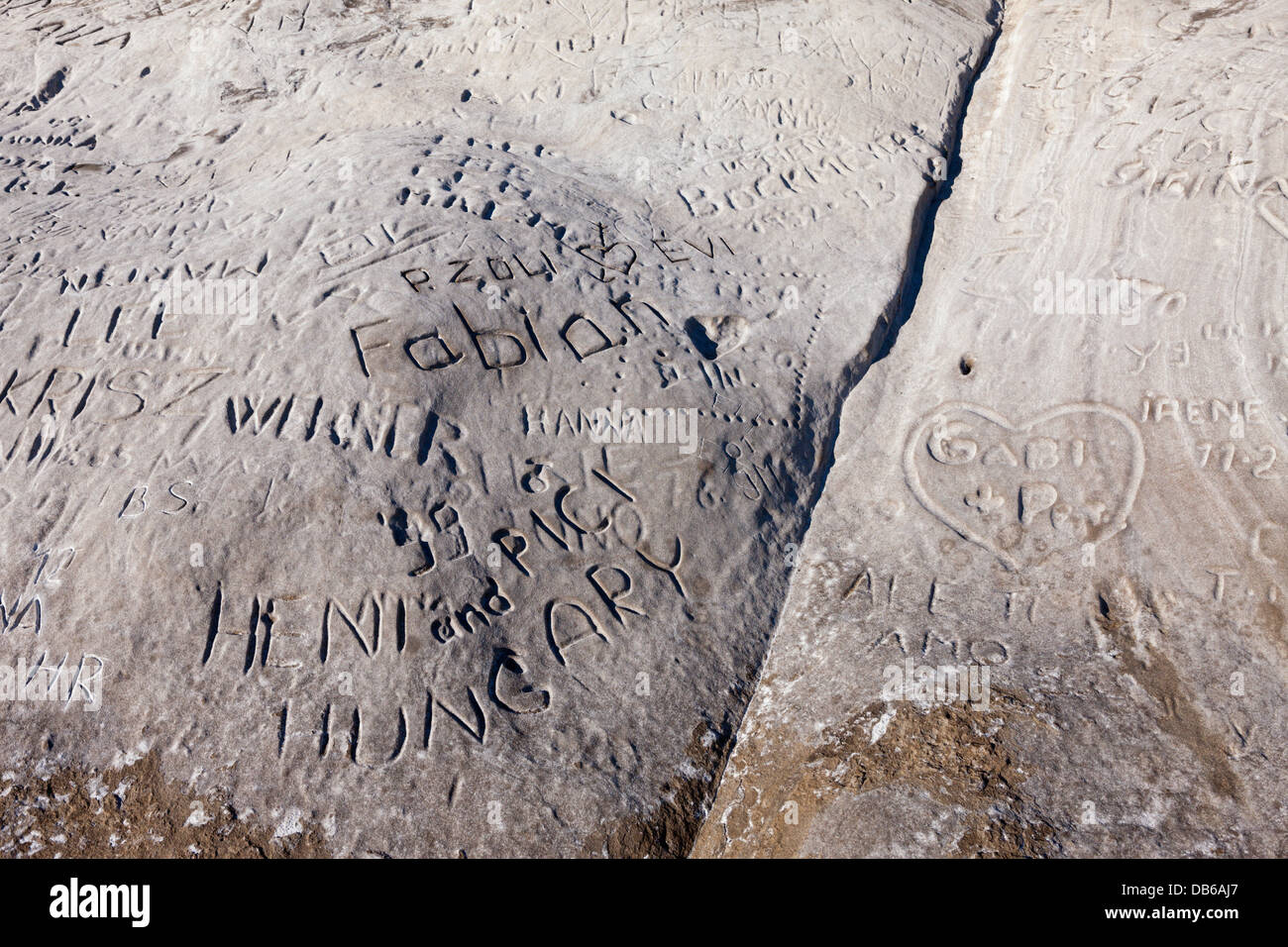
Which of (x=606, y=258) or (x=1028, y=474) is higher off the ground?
(x=606, y=258)

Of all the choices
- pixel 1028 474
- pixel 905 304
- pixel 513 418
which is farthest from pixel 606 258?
pixel 1028 474

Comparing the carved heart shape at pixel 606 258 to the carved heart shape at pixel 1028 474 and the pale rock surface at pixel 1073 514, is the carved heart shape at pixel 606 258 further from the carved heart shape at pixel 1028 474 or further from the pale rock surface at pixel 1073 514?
the carved heart shape at pixel 1028 474

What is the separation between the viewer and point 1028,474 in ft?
13.6

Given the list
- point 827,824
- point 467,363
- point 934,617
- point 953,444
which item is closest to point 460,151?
point 467,363

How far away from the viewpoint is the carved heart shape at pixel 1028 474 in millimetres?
3926

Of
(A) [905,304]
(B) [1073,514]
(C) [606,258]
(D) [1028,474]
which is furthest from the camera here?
(A) [905,304]

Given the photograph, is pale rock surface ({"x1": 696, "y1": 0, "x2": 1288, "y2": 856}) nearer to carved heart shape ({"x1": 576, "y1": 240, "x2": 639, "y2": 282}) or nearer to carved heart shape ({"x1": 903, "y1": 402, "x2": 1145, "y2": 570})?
carved heart shape ({"x1": 903, "y1": 402, "x2": 1145, "y2": 570})

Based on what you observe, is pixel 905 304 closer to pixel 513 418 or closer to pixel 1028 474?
pixel 1028 474

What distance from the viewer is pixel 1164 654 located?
134 inches

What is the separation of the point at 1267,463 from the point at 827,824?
8.39 feet

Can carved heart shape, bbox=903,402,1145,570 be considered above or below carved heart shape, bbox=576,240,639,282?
below

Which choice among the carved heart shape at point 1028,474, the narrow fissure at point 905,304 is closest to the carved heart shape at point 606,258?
the narrow fissure at point 905,304

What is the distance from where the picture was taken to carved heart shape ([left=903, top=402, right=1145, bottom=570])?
3.93 metres

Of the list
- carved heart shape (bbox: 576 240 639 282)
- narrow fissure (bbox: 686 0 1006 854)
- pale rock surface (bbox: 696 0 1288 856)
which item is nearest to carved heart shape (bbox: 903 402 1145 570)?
pale rock surface (bbox: 696 0 1288 856)
